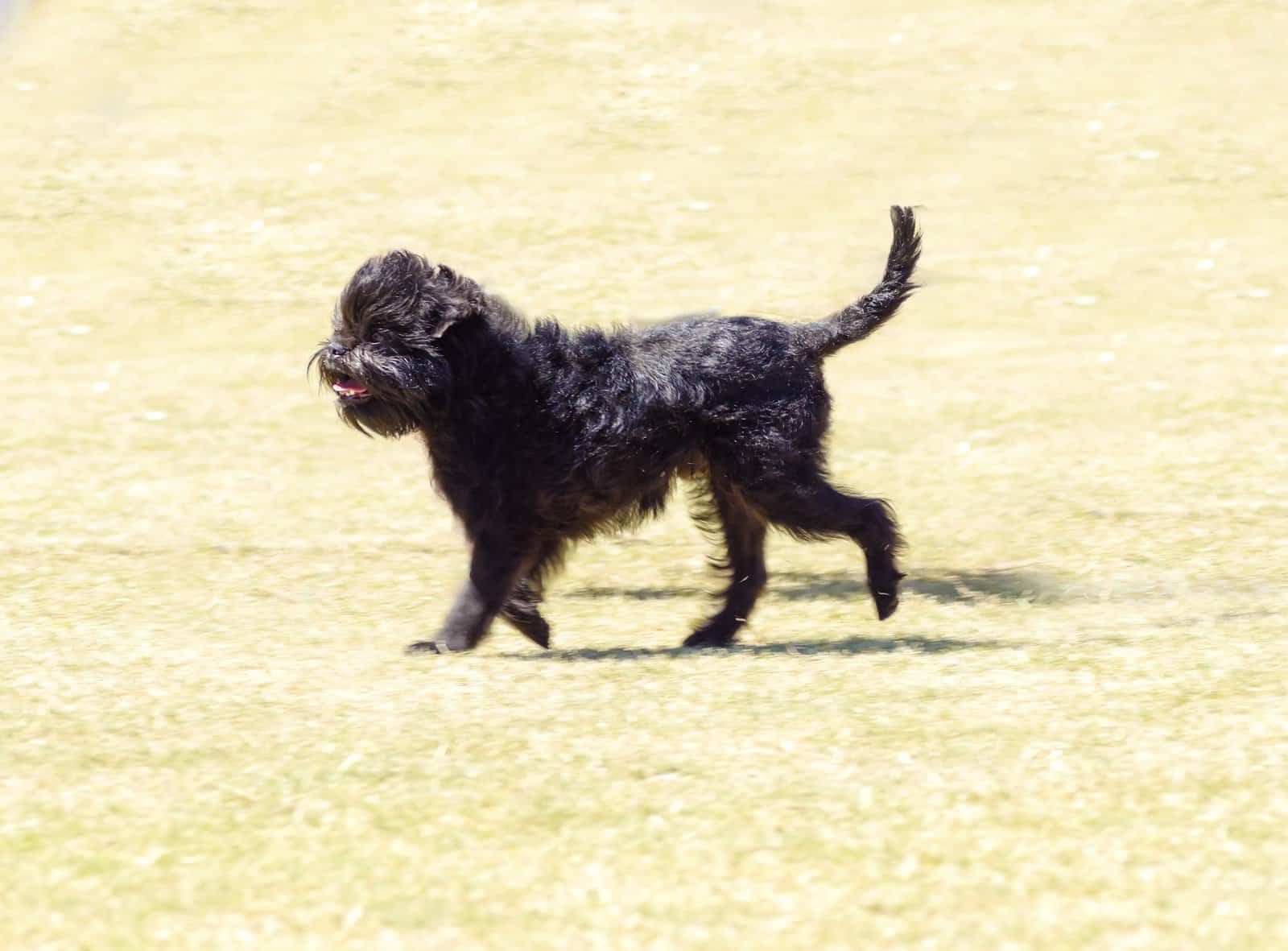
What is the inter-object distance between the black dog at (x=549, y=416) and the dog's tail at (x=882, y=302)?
9.5 inches

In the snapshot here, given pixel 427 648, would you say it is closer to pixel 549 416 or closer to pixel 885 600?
pixel 549 416

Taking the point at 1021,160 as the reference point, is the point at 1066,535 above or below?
below

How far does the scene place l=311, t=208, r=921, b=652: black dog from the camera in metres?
7.17

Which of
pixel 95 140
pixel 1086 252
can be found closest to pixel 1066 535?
pixel 1086 252

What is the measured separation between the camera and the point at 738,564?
318 inches

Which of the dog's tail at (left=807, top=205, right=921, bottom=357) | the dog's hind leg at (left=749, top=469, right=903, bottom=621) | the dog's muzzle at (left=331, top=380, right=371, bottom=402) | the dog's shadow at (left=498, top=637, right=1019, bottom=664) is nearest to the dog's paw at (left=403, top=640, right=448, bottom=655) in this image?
the dog's shadow at (left=498, top=637, right=1019, bottom=664)

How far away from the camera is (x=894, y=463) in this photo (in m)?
12.0

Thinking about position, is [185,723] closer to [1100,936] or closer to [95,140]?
[1100,936]

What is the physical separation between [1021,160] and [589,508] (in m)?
13.4

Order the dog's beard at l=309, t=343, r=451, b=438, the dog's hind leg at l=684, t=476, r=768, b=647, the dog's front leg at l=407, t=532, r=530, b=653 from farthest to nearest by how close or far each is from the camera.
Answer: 1. the dog's hind leg at l=684, t=476, r=768, b=647
2. the dog's front leg at l=407, t=532, r=530, b=653
3. the dog's beard at l=309, t=343, r=451, b=438

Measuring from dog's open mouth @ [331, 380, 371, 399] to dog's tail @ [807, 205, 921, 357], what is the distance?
202cm

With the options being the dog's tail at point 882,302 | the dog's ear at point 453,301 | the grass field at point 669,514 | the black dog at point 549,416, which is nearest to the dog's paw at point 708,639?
the grass field at point 669,514

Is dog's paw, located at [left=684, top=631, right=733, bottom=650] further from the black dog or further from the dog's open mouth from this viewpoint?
the dog's open mouth

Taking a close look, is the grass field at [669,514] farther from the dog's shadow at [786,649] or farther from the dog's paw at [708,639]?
the dog's paw at [708,639]
